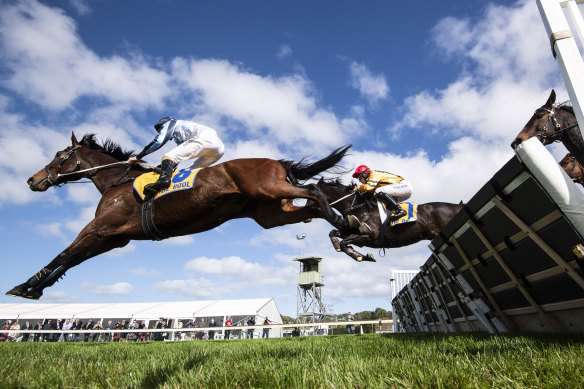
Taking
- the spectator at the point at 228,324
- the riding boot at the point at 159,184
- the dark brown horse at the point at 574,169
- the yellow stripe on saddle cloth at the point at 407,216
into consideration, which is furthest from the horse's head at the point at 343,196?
the spectator at the point at 228,324

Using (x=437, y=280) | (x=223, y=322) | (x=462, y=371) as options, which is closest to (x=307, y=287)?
(x=223, y=322)

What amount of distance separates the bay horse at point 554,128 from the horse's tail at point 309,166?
2.97m

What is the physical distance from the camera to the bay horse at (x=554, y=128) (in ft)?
18.6

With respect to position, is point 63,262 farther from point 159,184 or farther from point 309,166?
point 309,166

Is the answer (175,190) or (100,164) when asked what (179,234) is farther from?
(100,164)

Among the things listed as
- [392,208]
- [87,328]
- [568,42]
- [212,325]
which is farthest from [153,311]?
[568,42]

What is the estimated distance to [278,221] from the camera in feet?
16.8

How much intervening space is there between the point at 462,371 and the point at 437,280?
12.6 ft

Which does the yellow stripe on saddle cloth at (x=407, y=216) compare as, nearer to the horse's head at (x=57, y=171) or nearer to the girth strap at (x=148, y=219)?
the girth strap at (x=148, y=219)

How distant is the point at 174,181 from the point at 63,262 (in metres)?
1.65

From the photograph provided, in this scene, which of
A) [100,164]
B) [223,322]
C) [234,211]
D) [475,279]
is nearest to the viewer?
[475,279]

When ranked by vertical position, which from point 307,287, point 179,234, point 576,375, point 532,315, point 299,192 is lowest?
point 576,375

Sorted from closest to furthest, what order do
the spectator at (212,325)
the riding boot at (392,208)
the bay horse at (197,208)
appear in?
the bay horse at (197,208), the riding boot at (392,208), the spectator at (212,325)

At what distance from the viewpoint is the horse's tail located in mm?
5305
